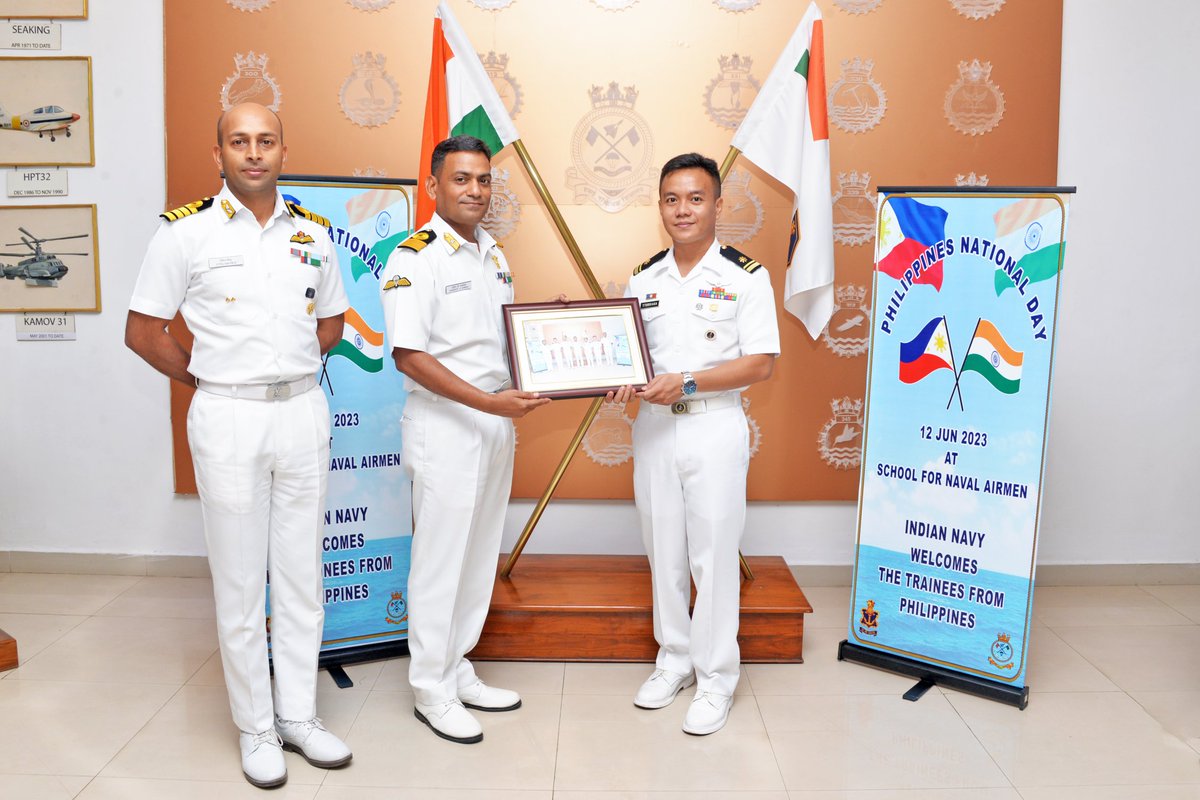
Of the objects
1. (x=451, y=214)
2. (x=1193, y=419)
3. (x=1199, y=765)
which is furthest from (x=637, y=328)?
(x=1193, y=419)

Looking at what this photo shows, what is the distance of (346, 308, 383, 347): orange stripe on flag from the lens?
3.23 meters

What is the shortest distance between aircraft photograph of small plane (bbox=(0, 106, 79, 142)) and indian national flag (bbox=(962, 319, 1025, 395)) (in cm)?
374

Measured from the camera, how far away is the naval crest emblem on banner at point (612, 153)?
385cm

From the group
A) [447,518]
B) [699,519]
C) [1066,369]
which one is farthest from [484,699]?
[1066,369]

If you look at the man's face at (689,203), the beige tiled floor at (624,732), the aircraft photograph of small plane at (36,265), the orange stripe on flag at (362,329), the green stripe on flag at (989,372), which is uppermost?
the man's face at (689,203)

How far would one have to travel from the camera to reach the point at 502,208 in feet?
12.8

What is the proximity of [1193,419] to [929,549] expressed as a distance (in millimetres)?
1776

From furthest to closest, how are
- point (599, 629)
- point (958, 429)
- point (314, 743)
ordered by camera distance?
point (599, 629) → point (958, 429) → point (314, 743)

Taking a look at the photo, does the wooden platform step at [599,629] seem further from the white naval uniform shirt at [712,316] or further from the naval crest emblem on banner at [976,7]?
the naval crest emblem on banner at [976,7]

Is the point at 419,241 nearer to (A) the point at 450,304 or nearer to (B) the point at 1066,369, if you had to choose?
(A) the point at 450,304

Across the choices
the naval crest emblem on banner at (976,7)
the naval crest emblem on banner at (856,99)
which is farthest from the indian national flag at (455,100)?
the naval crest emblem on banner at (976,7)

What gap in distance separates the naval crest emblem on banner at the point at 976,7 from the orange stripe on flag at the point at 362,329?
2.69m

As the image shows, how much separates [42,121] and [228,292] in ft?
7.42

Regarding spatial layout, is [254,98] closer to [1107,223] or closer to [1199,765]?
[1107,223]
